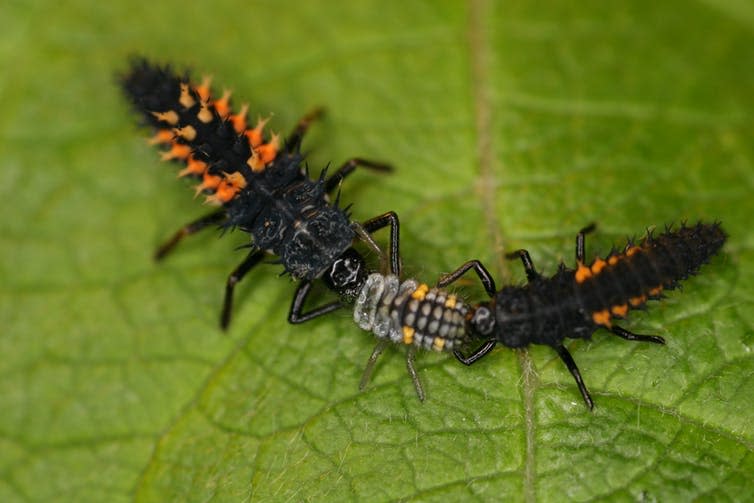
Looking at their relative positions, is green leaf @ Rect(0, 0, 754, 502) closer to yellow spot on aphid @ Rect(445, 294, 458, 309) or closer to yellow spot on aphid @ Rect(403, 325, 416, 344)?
yellow spot on aphid @ Rect(403, 325, 416, 344)

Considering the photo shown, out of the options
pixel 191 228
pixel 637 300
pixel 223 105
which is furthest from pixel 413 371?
pixel 223 105

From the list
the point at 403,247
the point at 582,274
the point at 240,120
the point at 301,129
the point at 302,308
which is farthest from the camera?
the point at 301,129

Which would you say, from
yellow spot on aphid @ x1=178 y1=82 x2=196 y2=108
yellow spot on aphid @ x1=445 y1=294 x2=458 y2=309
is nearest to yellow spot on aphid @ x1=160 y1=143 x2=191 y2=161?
yellow spot on aphid @ x1=178 y1=82 x2=196 y2=108

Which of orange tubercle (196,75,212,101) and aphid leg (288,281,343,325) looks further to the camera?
orange tubercle (196,75,212,101)

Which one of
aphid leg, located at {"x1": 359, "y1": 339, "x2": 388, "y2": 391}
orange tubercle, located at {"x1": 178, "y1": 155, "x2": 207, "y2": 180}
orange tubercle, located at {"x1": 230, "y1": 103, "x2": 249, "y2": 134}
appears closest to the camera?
aphid leg, located at {"x1": 359, "y1": 339, "x2": 388, "y2": 391}

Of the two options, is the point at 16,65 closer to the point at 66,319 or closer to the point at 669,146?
the point at 66,319

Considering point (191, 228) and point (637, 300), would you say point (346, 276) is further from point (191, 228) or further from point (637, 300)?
point (637, 300)

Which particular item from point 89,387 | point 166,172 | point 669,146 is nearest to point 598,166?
point 669,146
